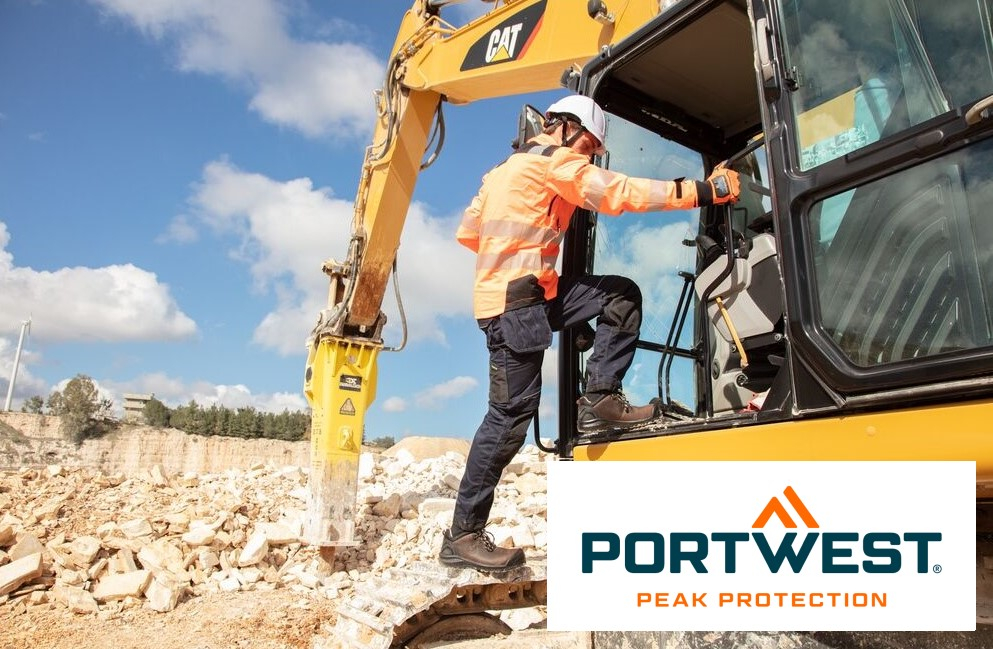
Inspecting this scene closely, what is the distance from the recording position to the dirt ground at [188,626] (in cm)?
484

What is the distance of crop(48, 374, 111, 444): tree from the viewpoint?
37281 mm

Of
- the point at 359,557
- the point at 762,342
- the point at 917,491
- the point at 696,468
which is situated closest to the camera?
the point at 917,491

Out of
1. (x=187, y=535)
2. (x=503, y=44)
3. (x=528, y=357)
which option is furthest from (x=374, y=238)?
(x=528, y=357)

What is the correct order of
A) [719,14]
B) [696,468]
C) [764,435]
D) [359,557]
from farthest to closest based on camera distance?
[359,557], [719,14], [764,435], [696,468]

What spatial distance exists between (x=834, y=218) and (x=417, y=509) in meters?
5.90

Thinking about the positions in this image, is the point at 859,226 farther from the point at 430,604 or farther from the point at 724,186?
the point at 430,604

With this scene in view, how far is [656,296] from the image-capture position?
3.56 m

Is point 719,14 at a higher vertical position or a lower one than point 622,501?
higher

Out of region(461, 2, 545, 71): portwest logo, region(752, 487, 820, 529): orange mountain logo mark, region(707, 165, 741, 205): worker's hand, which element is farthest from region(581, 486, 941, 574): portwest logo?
region(461, 2, 545, 71): portwest logo

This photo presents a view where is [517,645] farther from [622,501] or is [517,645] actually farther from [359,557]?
[359,557]

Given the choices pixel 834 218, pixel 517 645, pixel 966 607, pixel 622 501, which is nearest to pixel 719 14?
pixel 834 218

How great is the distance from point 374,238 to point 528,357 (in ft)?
10.2

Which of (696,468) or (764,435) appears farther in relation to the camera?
(764,435)

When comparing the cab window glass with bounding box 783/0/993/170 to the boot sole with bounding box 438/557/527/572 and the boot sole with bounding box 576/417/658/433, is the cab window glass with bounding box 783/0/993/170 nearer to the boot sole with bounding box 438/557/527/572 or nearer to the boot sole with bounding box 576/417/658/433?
the boot sole with bounding box 576/417/658/433
